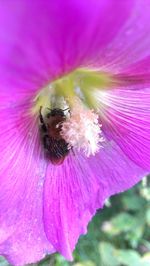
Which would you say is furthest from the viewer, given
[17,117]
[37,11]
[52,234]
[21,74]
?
[52,234]

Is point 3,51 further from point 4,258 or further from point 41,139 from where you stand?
point 4,258

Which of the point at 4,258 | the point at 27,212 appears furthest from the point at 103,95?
the point at 4,258

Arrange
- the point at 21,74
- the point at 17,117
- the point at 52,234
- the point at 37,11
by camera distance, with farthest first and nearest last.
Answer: the point at 52,234 < the point at 17,117 < the point at 21,74 < the point at 37,11

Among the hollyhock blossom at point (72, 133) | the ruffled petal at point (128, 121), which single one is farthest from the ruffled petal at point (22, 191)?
the ruffled petal at point (128, 121)

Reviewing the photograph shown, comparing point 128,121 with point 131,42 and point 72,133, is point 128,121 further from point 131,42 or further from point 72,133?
point 131,42

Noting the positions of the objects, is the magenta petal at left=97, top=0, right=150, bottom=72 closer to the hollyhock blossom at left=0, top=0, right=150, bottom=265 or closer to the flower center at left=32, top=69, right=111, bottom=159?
the hollyhock blossom at left=0, top=0, right=150, bottom=265

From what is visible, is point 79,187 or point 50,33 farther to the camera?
point 79,187

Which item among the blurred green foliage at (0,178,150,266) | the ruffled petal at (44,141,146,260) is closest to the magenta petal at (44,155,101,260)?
the ruffled petal at (44,141,146,260)

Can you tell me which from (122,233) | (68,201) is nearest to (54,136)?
(68,201)
